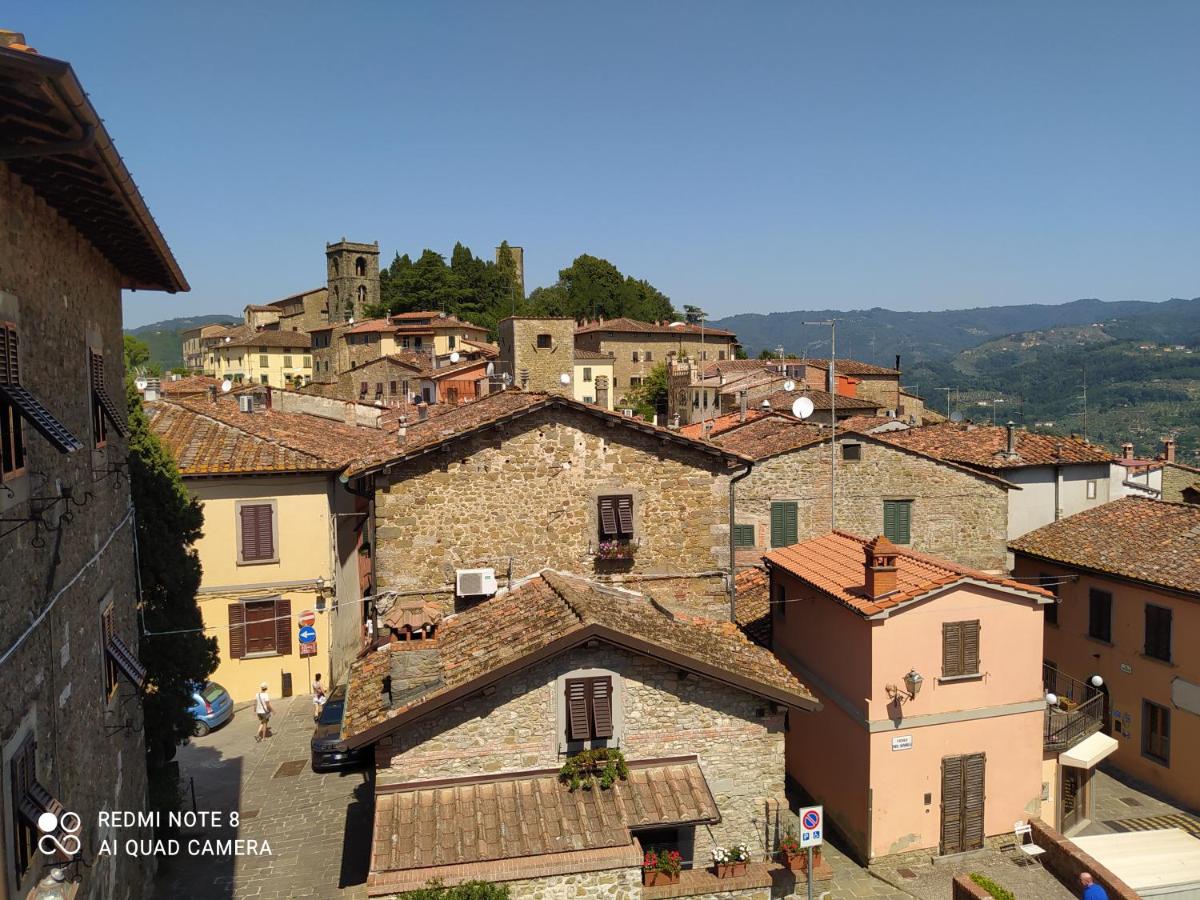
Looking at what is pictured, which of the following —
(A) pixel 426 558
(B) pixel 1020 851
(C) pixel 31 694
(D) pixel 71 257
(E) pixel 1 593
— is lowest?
(B) pixel 1020 851

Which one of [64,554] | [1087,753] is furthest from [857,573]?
[64,554]

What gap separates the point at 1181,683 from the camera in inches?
748

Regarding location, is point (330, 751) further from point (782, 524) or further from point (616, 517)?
point (782, 524)

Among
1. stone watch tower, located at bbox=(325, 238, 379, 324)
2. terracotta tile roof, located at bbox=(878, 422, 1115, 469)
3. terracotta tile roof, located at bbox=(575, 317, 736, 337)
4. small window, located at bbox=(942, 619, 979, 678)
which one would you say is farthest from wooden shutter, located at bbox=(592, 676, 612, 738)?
stone watch tower, located at bbox=(325, 238, 379, 324)

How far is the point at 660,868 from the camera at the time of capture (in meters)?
11.5

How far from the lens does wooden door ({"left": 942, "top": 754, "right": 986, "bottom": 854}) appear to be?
15.9 m

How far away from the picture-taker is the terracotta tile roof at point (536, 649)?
444 inches

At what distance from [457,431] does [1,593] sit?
972cm

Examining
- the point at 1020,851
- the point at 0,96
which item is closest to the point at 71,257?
the point at 0,96

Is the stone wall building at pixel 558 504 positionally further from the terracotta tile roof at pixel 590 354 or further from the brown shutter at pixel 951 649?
the terracotta tile roof at pixel 590 354

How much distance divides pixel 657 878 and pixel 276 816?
894 cm

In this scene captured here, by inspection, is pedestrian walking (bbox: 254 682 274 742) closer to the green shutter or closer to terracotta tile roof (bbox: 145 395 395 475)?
terracotta tile roof (bbox: 145 395 395 475)

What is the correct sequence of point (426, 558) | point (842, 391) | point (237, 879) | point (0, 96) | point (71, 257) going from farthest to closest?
point (842, 391) < point (426, 558) < point (237, 879) < point (71, 257) < point (0, 96)

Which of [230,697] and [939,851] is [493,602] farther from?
[230,697]
